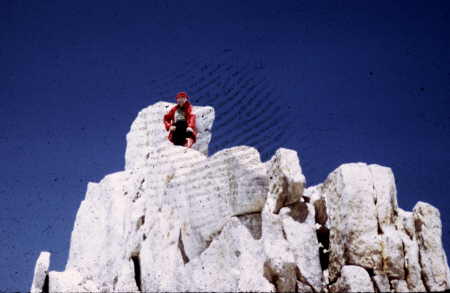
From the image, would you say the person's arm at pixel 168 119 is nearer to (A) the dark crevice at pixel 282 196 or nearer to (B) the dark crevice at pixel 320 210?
(A) the dark crevice at pixel 282 196

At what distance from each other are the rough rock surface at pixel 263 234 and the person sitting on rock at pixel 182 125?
854mm

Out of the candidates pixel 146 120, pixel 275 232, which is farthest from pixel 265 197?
pixel 146 120

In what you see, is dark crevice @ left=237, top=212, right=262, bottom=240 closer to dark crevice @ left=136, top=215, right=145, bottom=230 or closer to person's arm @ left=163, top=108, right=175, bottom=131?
dark crevice @ left=136, top=215, right=145, bottom=230

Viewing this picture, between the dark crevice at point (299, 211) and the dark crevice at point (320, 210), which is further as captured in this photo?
the dark crevice at point (320, 210)

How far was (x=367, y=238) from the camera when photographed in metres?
19.1

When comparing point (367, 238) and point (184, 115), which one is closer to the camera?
point (367, 238)

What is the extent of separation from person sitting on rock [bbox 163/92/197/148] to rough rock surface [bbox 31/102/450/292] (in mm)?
854

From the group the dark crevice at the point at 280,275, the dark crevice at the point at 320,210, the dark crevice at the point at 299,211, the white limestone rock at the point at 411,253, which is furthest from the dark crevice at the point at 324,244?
the dark crevice at the point at 280,275

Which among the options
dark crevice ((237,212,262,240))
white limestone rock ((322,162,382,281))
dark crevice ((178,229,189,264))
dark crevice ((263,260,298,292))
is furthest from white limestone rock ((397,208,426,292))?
dark crevice ((178,229,189,264))

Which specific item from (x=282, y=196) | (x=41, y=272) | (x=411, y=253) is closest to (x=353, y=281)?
(x=411, y=253)

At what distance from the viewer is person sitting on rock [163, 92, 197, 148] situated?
24156 millimetres

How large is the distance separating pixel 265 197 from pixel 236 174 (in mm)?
1275

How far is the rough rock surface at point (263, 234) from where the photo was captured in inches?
713

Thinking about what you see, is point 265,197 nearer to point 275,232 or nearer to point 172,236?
point 275,232
